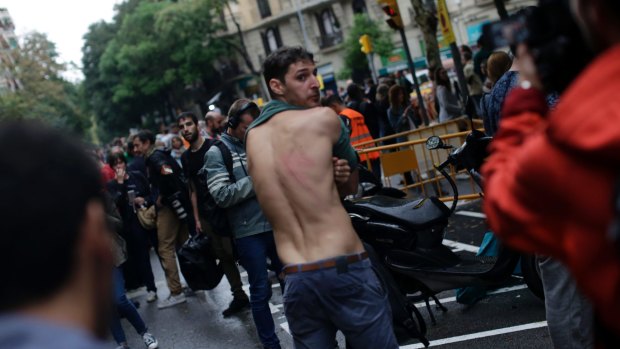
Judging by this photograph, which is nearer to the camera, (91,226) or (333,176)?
(91,226)

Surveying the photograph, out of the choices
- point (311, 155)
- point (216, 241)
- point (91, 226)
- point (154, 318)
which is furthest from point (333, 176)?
point (154, 318)

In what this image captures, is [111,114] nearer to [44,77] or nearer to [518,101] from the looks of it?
[44,77]

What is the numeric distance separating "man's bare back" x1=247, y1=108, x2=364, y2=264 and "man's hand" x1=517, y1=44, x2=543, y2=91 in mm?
1484

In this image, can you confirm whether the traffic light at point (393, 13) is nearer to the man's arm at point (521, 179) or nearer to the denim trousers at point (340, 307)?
the denim trousers at point (340, 307)

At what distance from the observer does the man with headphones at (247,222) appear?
528cm

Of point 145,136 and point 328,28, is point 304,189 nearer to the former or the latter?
point 145,136

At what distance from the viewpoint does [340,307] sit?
314 cm

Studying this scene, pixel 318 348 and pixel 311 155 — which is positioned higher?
pixel 311 155

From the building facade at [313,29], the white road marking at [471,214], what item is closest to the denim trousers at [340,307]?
the white road marking at [471,214]

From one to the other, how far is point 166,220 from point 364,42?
1230 centimetres

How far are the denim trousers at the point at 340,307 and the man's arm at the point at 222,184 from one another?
2.26 meters

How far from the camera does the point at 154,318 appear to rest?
7.96 meters

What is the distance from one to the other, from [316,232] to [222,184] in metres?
2.54

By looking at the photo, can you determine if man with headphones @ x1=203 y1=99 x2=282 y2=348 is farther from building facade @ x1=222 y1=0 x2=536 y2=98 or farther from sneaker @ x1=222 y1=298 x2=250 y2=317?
building facade @ x1=222 y1=0 x2=536 y2=98
